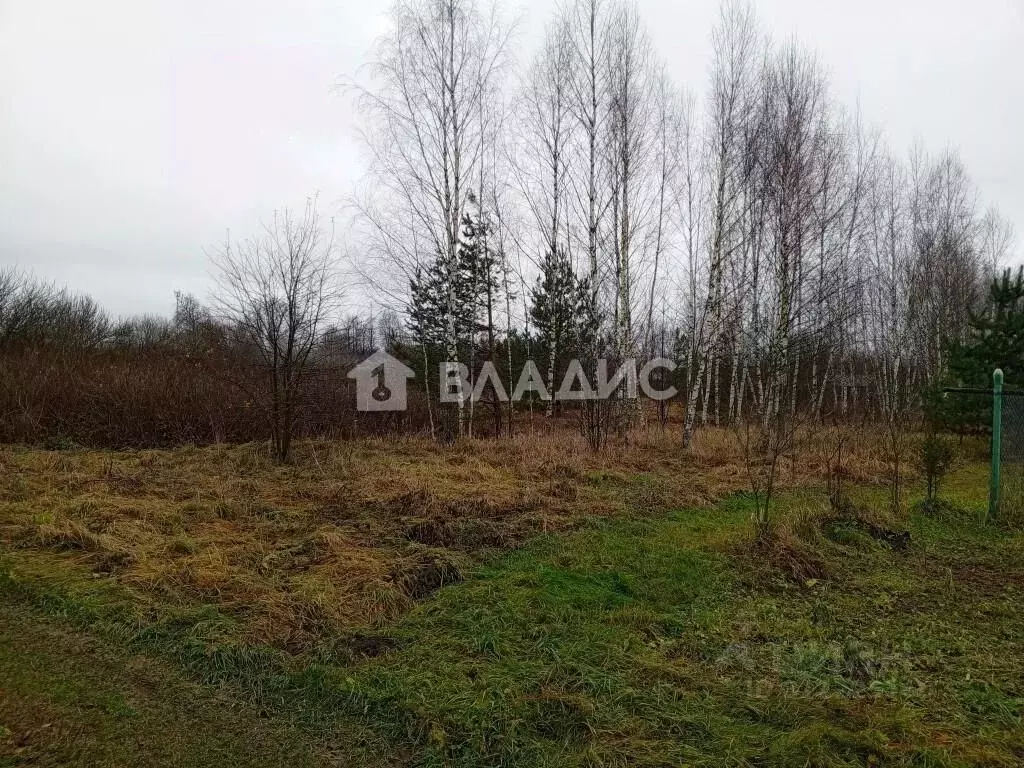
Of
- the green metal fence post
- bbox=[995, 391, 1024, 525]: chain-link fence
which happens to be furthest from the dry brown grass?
the green metal fence post

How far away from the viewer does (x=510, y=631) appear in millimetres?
3414

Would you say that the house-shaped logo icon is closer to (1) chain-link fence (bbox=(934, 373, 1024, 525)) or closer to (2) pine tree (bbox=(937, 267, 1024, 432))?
(1) chain-link fence (bbox=(934, 373, 1024, 525))

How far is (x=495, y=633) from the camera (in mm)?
3385

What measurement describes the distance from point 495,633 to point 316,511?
3735 mm

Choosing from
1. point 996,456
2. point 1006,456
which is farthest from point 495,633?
point 1006,456

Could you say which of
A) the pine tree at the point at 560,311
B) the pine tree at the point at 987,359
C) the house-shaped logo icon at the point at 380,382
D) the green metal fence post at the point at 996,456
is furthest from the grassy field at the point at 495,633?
the pine tree at the point at 560,311

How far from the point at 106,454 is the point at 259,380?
293 cm

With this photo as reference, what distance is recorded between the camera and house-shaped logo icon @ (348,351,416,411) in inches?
604

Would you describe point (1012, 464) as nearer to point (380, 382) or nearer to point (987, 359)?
point (987, 359)

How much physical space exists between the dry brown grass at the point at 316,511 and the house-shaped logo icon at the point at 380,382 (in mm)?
4331

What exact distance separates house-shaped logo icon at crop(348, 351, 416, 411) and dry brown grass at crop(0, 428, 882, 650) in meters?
4.33

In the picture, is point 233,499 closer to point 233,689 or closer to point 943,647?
point 233,689

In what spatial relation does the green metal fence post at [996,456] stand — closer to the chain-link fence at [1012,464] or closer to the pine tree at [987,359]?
the chain-link fence at [1012,464]

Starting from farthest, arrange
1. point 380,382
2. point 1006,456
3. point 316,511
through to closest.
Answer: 1. point 380,382
2. point 1006,456
3. point 316,511
